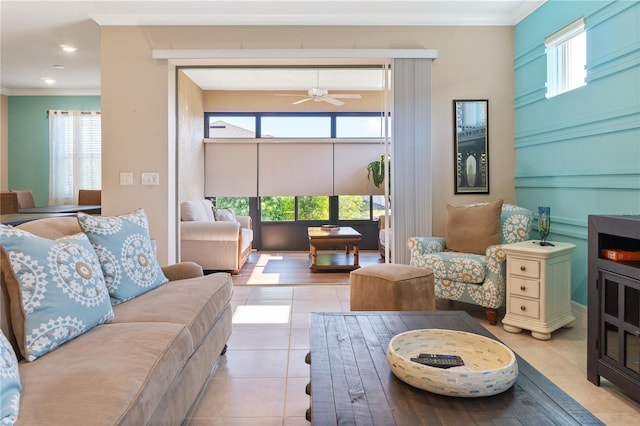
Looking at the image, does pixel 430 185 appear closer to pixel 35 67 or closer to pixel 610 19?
pixel 610 19

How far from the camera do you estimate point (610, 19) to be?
277 cm

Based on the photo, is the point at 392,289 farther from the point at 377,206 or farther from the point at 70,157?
the point at 70,157

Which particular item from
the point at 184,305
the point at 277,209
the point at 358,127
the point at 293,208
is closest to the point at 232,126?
the point at 277,209

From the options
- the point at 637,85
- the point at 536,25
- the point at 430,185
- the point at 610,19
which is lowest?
the point at 430,185

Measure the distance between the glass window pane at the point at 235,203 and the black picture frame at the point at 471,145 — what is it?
4.22 metres

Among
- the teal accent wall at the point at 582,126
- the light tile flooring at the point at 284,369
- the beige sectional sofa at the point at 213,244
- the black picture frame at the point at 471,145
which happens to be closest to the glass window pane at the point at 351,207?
the beige sectional sofa at the point at 213,244

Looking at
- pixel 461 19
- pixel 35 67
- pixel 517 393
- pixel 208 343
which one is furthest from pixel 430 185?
pixel 35 67

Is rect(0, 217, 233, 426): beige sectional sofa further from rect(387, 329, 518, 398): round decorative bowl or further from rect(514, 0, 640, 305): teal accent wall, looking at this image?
rect(514, 0, 640, 305): teal accent wall

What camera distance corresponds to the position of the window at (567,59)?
311 centimetres

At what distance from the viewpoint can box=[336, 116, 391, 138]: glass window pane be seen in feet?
23.9

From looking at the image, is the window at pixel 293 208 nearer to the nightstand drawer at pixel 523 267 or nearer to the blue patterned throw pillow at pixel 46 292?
the nightstand drawer at pixel 523 267

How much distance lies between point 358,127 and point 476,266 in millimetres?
4624

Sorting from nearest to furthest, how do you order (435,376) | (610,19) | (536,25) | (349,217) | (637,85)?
1. (435,376)
2. (637,85)
3. (610,19)
4. (536,25)
5. (349,217)

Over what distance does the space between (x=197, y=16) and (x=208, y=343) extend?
329 centimetres
